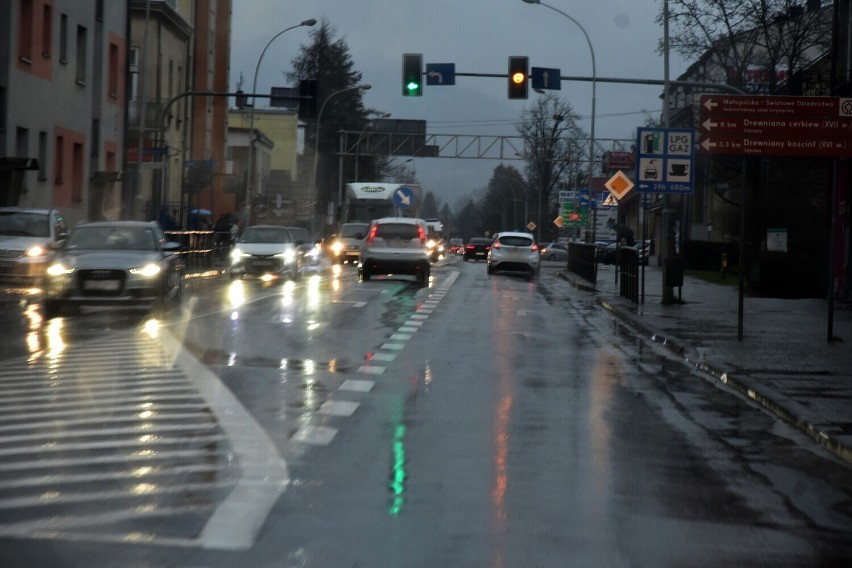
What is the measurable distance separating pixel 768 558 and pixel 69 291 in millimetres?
15856

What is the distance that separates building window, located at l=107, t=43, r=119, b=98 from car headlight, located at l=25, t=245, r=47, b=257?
71.7 ft

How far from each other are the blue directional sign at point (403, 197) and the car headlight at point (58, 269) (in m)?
35.4

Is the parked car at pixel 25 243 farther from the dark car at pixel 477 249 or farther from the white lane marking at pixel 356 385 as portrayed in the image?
the dark car at pixel 477 249

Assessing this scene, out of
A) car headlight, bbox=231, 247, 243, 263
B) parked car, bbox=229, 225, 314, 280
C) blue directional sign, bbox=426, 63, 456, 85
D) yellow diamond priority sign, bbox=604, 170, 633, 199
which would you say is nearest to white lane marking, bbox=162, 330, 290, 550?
blue directional sign, bbox=426, 63, 456, 85

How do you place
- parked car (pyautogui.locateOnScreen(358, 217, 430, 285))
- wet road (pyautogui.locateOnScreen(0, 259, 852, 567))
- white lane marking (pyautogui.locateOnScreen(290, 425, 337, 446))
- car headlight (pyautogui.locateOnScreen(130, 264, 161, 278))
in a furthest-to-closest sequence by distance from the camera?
parked car (pyautogui.locateOnScreen(358, 217, 430, 285))
car headlight (pyautogui.locateOnScreen(130, 264, 161, 278))
white lane marking (pyautogui.locateOnScreen(290, 425, 337, 446))
wet road (pyautogui.locateOnScreen(0, 259, 852, 567))

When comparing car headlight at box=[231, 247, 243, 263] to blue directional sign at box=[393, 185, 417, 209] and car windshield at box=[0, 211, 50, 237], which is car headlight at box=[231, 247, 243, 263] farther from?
blue directional sign at box=[393, 185, 417, 209]

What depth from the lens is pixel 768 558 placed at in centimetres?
596

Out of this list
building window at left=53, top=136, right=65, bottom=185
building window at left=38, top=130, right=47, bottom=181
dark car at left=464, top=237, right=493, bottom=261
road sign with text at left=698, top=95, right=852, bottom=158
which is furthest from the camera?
dark car at left=464, top=237, right=493, bottom=261

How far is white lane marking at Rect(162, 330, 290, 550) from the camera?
6.10 meters

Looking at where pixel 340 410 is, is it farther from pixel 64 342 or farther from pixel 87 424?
pixel 64 342

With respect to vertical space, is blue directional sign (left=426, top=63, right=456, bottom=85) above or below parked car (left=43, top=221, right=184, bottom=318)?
above

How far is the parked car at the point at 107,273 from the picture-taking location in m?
20.2

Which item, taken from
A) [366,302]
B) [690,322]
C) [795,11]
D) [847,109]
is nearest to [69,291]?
[366,302]

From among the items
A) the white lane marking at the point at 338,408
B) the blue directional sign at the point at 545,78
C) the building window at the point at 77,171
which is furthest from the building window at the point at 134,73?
the white lane marking at the point at 338,408
